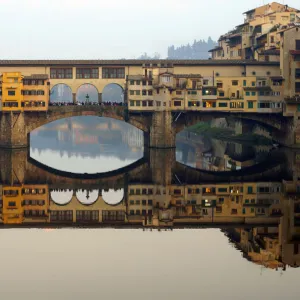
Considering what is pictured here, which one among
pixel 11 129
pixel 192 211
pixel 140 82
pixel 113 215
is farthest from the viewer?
pixel 140 82

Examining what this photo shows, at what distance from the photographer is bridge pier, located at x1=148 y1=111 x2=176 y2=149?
59.1m

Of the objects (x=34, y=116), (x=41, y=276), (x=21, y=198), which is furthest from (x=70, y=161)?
(x=41, y=276)

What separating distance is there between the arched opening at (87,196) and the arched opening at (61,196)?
49 centimetres

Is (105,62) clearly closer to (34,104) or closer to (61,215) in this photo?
(34,104)

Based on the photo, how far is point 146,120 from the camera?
6100 cm

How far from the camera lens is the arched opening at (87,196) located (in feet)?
115

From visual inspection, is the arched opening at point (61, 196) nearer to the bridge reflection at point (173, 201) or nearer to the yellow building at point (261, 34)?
the bridge reflection at point (173, 201)

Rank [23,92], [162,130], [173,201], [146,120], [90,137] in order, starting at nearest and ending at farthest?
[173,201], [162,130], [23,92], [146,120], [90,137]

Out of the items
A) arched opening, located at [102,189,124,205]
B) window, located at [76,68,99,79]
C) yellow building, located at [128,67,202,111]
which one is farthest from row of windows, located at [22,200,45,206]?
window, located at [76,68,99,79]

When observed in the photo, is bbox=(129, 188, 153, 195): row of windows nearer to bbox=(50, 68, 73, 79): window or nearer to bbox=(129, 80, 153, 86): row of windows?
bbox=(129, 80, 153, 86): row of windows

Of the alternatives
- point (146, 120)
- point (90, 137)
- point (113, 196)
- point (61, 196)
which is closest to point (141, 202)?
point (113, 196)

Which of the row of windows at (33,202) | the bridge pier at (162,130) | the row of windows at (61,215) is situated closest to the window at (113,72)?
the bridge pier at (162,130)

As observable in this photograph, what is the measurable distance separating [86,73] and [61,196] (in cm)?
2781

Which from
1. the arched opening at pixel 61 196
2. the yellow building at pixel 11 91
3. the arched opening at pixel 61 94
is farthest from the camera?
the arched opening at pixel 61 94
